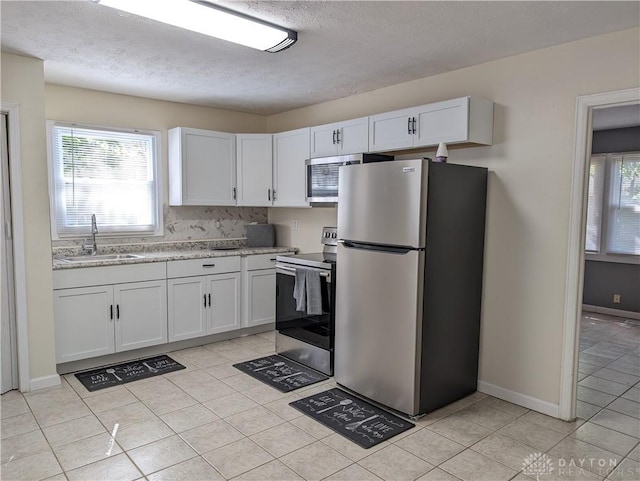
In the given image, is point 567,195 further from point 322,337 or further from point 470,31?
point 322,337

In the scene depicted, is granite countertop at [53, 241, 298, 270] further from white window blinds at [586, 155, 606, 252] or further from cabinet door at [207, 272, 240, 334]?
white window blinds at [586, 155, 606, 252]

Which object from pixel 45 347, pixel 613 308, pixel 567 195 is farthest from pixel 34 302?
pixel 613 308

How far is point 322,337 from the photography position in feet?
12.0

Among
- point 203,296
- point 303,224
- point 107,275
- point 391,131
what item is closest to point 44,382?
point 107,275

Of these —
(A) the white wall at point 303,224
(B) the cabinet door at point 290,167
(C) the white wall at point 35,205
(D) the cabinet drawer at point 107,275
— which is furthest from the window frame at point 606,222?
(C) the white wall at point 35,205

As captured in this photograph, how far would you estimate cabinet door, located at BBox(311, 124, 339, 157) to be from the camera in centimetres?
412

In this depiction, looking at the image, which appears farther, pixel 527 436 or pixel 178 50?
pixel 178 50

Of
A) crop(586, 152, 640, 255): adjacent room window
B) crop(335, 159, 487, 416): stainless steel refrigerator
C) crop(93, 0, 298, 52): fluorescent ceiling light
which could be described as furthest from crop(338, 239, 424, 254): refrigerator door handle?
crop(586, 152, 640, 255): adjacent room window

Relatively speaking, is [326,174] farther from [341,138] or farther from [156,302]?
[156,302]

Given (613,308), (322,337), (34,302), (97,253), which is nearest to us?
(34,302)

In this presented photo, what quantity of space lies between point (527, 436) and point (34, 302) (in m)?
3.47

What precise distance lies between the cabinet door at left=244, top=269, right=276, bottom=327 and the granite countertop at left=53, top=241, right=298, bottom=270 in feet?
0.80

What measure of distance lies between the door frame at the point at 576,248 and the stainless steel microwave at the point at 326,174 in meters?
1.49

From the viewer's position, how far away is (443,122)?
10.6 ft
